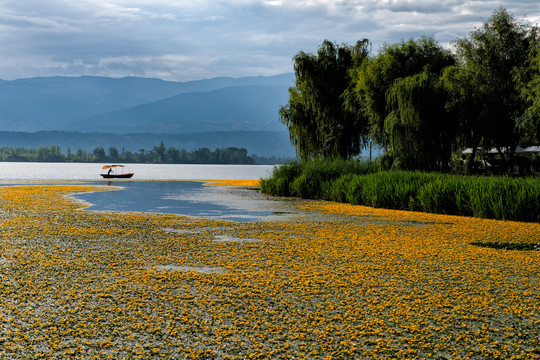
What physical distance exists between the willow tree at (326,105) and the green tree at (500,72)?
7346 mm

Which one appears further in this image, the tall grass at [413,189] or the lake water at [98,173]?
the lake water at [98,173]

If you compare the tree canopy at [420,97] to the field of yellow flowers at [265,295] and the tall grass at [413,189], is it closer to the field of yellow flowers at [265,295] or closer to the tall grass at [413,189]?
the tall grass at [413,189]

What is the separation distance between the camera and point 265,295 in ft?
23.0

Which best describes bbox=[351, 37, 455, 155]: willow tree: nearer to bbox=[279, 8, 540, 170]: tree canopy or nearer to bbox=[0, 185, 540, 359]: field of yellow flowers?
bbox=[279, 8, 540, 170]: tree canopy

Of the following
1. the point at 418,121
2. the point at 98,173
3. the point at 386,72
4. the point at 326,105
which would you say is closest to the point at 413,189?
the point at 418,121

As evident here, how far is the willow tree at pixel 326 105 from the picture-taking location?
3572 centimetres

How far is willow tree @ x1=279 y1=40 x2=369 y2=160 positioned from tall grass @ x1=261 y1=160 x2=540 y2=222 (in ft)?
18.3

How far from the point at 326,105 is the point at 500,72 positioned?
10.8 meters

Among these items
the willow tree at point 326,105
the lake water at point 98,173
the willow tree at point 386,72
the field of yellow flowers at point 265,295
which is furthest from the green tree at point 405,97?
the field of yellow flowers at point 265,295

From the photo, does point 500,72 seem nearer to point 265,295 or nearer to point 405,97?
point 405,97

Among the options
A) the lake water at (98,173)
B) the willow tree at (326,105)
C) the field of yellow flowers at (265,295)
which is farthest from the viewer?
the lake water at (98,173)

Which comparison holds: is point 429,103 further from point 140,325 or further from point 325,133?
point 140,325

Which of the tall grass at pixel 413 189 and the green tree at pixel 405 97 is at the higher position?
the green tree at pixel 405 97

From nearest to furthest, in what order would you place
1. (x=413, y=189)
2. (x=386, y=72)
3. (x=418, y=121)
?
(x=413, y=189) → (x=418, y=121) → (x=386, y=72)
